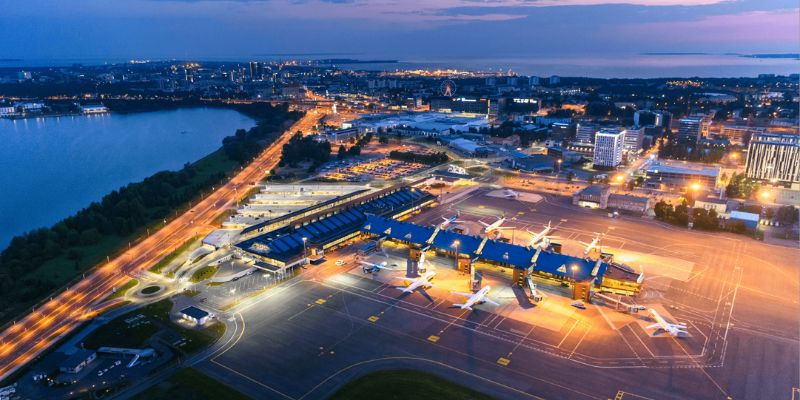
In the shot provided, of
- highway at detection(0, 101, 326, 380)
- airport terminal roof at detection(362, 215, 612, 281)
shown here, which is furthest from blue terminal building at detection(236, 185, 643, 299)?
highway at detection(0, 101, 326, 380)

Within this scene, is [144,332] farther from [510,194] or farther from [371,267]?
[510,194]

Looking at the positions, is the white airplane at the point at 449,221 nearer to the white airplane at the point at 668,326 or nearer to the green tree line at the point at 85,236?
the white airplane at the point at 668,326

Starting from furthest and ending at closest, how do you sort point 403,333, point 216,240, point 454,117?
point 454,117
point 216,240
point 403,333

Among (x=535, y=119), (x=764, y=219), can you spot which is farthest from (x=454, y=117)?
(x=764, y=219)

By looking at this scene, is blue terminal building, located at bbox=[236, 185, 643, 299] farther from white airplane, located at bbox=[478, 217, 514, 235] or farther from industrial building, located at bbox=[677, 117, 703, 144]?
industrial building, located at bbox=[677, 117, 703, 144]

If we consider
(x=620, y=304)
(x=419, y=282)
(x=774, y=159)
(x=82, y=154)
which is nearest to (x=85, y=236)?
(x=419, y=282)

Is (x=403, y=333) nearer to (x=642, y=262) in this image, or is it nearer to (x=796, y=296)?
(x=642, y=262)
